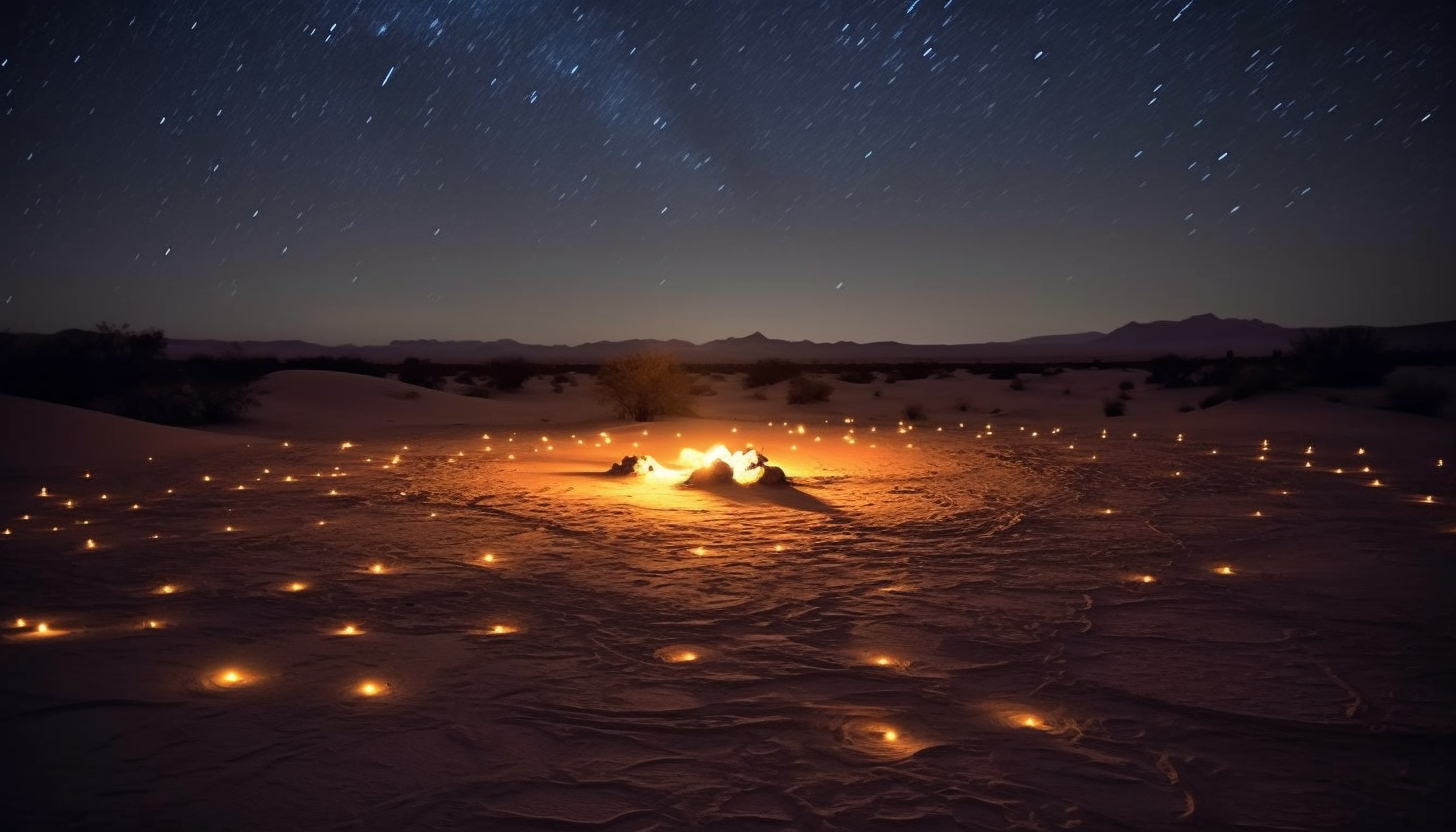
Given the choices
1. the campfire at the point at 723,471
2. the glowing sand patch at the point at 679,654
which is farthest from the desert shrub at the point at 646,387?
the glowing sand patch at the point at 679,654

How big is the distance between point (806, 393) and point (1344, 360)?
52.1 feet

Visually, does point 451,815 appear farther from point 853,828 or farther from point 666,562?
point 666,562

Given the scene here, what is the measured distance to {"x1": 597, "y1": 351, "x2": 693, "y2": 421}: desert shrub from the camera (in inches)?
843

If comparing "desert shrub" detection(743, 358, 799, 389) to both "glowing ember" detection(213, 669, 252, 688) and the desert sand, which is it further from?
"glowing ember" detection(213, 669, 252, 688)

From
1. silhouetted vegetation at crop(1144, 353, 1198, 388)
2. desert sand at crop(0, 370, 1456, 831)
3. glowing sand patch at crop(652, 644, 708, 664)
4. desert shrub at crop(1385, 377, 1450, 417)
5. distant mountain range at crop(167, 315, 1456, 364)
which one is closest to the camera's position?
desert sand at crop(0, 370, 1456, 831)

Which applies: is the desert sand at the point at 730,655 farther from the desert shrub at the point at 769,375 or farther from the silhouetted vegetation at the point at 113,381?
the desert shrub at the point at 769,375

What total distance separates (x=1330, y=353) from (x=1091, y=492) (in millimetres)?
21061

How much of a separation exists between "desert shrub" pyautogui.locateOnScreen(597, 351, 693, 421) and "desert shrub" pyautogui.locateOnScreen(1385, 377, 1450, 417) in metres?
16.6

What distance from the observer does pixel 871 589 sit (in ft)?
19.4

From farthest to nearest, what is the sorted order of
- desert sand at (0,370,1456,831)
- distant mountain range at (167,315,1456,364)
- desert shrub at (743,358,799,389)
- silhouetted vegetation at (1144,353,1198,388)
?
1. distant mountain range at (167,315,1456,364)
2. desert shrub at (743,358,799,389)
3. silhouetted vegetation at (1144,353,1198,388)
4. desert sand at (0,370,1456,831)

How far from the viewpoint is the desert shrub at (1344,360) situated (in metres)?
25.0

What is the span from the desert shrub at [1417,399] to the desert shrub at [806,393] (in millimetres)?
14875

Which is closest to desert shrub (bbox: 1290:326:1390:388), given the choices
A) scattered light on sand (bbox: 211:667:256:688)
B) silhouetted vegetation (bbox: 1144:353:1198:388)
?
silhouetted vegetation (bbox: 1144:353:1198:388)

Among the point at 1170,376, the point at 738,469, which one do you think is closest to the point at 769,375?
the point at 1170,376
